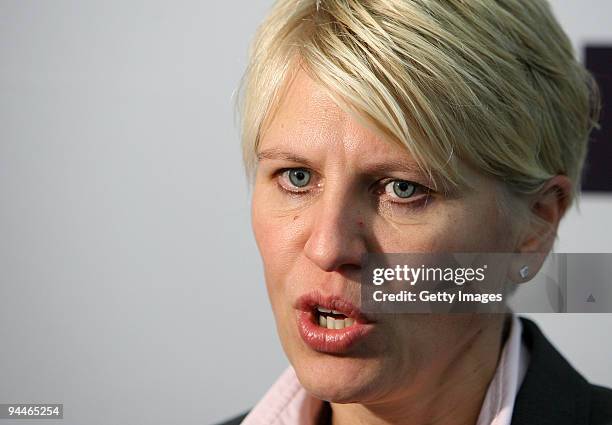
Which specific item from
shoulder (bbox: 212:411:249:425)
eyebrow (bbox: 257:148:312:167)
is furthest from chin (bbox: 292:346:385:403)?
shoulder (bbox: 212:411:249:425)

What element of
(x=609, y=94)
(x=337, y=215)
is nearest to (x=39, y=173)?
(x=337, y=215)

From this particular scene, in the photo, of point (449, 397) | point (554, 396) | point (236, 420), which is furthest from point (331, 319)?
point (236, 420)

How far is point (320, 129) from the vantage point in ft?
3.28

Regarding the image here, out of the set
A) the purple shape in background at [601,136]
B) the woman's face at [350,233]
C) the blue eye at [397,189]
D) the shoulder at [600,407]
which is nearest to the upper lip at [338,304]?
the woman's face at [350,233]

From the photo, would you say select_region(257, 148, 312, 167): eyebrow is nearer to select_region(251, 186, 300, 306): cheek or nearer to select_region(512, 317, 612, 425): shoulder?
select_region(251, 186, 300, 306): cheek

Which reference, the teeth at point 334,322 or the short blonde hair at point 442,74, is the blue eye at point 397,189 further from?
the teeth at point 334,322

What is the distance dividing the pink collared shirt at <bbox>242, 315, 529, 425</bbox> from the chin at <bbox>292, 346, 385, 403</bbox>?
0.18m

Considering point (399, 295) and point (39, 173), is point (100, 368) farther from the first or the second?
point (399, 295)

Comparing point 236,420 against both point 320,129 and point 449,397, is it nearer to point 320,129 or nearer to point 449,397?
point 449,397

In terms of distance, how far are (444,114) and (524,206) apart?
19cm

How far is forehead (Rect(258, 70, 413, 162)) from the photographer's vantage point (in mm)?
981

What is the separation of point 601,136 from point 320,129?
69 centimetres

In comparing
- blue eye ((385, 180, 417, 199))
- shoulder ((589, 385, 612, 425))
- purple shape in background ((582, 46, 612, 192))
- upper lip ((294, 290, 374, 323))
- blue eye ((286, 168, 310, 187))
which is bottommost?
shoulder ((589, 385, 612, 425))

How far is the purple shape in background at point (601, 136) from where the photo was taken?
147 centimetres
